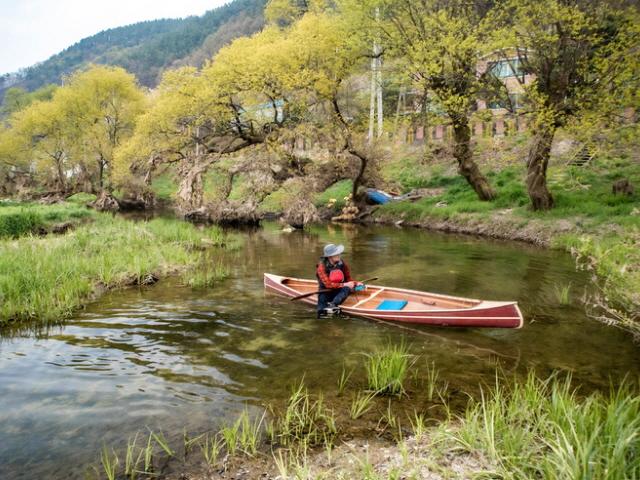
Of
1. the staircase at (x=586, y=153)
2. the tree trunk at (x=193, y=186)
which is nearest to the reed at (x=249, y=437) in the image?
the staircase at (x=586, y=153)

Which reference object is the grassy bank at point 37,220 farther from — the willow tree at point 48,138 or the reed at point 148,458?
the willow tree at point 48,138

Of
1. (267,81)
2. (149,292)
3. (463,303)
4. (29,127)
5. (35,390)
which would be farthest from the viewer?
(29,127)

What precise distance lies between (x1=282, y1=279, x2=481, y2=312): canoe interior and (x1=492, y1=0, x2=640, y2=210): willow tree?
9808mm

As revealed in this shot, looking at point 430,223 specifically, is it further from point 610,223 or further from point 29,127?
point 29,127

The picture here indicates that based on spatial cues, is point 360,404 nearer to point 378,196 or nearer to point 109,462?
point 109,462

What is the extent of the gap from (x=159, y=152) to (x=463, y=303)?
20.8 meters

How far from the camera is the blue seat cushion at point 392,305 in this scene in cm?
955

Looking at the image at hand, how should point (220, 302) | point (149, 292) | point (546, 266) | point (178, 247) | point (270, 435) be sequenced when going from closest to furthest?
point (270, 435) < point (220, 302) < point (149, 292) < point (546, 266) < point (178, 247)

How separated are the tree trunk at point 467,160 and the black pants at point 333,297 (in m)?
13.0

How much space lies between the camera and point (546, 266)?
14109mm

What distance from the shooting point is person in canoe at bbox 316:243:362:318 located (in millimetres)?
9906

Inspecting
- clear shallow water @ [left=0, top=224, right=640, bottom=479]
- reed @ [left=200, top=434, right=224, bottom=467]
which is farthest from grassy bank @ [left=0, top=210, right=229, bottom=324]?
reed @ [left=200, top=434, right=224, bottom=467]

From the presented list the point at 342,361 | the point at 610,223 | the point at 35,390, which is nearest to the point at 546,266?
the point at 610,223

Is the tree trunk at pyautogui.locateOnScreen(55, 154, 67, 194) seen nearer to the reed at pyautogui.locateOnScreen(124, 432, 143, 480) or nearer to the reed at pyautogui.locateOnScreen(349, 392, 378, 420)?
the reed at pyautogui.locateOnScreen(124, 432, 143, 480)
